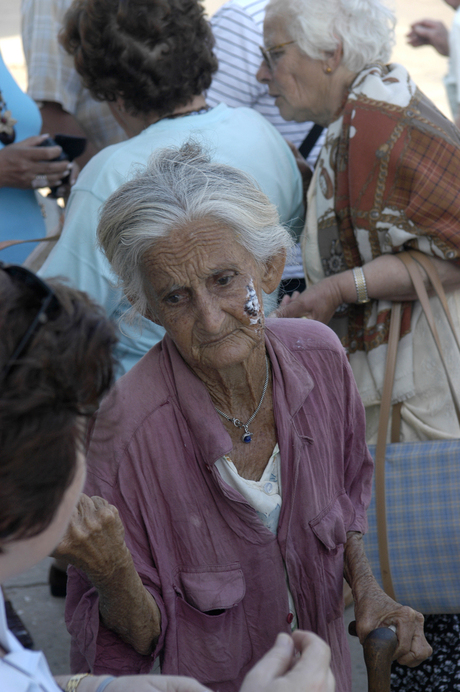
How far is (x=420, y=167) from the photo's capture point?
223 centimetres

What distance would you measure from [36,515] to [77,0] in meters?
2.13

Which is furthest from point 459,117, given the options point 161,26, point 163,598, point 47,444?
point 47,444

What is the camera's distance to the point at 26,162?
279 centimetres

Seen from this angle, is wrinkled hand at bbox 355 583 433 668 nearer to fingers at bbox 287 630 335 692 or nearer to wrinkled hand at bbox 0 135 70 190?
fingers at bbox 287 630 335 692

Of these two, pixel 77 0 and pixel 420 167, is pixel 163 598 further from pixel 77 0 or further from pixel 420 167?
pixel 77 0

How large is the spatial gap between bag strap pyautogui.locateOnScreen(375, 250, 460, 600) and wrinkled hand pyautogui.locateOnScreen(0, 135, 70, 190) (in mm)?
1504

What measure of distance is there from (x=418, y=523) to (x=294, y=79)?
1692 mm

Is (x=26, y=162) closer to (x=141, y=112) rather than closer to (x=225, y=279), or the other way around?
(x=141, y=112)

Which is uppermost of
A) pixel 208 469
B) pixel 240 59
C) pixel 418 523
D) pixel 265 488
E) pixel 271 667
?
pixel 240 59

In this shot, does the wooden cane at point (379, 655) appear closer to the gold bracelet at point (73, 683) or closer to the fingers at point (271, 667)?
the fingers at point (271, 667)

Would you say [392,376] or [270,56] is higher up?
[270,56]

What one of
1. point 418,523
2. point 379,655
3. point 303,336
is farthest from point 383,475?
point 379,655

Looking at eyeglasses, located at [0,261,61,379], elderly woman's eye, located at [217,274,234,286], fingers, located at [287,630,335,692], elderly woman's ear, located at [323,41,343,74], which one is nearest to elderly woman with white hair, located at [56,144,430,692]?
elderly woman's eye, located at [217,274,234,286]

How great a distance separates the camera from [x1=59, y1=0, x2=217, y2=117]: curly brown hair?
2.33 m
